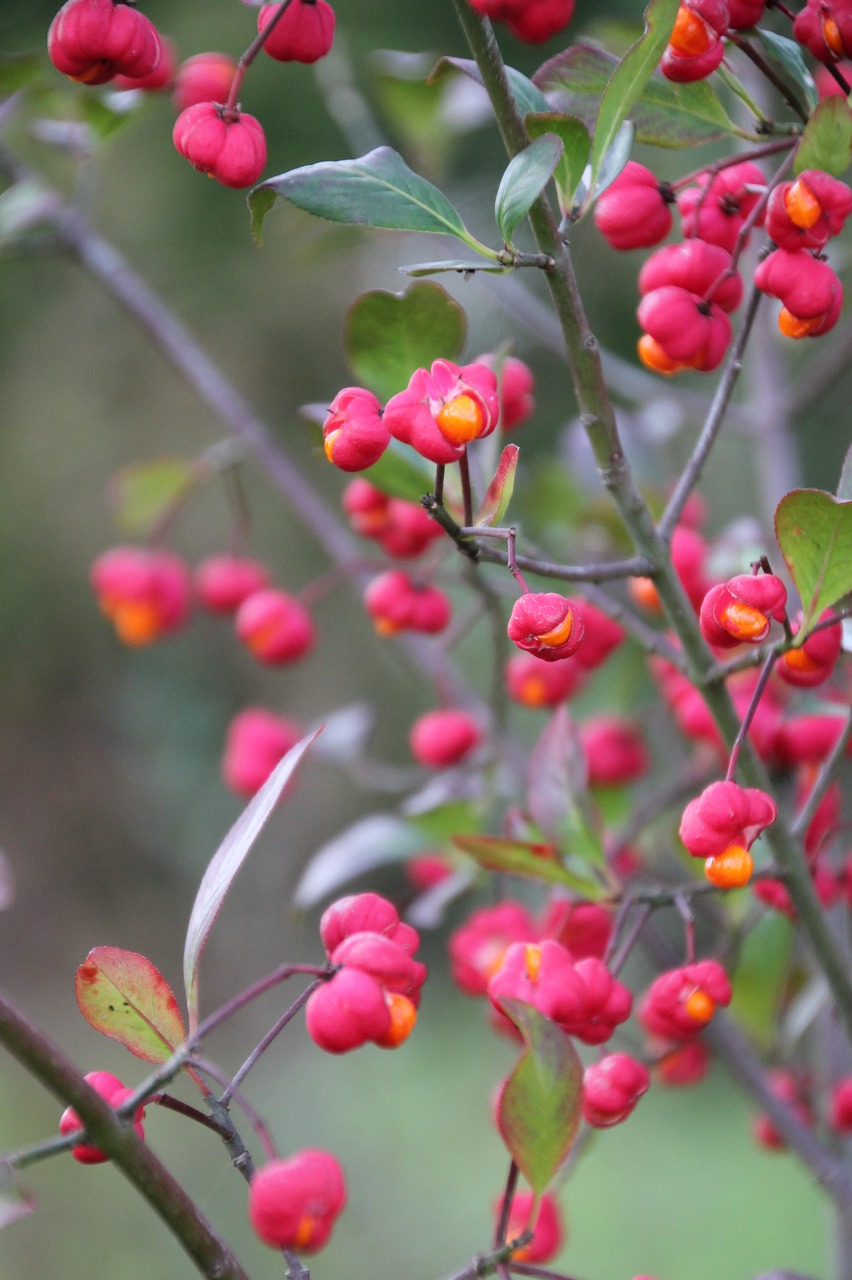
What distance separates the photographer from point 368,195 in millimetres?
369

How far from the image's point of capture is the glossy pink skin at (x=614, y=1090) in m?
0.43

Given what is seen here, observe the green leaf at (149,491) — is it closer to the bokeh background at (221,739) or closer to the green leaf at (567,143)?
the green leaf at (567,143)

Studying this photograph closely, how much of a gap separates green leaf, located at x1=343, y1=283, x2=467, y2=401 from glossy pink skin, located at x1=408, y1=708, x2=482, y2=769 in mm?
305

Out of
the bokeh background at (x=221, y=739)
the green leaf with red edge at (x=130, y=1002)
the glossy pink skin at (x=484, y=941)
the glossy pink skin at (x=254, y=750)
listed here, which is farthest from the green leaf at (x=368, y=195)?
the bokeh background at (x=221, y=739)

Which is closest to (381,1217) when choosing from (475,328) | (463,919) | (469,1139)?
(469,1139)

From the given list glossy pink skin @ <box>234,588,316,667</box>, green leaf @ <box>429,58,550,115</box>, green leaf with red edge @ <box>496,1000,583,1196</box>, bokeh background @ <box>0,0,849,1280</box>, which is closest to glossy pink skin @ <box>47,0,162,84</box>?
green leaf @ <box>429,58,550,115</box>

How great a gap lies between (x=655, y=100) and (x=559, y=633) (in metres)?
0.21

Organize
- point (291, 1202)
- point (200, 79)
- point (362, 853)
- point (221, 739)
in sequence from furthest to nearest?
point (221, 739) → point (362, 853) → point (200, 79) → point (291, 1202)

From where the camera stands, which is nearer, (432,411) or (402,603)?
(432,411)

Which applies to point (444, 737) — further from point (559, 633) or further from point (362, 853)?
point (559, 633)

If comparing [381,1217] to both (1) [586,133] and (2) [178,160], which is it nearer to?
(1) [586,133]

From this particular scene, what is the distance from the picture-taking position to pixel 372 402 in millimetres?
380

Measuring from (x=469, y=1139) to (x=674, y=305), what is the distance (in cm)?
222

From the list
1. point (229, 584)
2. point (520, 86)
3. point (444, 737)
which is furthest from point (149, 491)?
point (520, 86)
